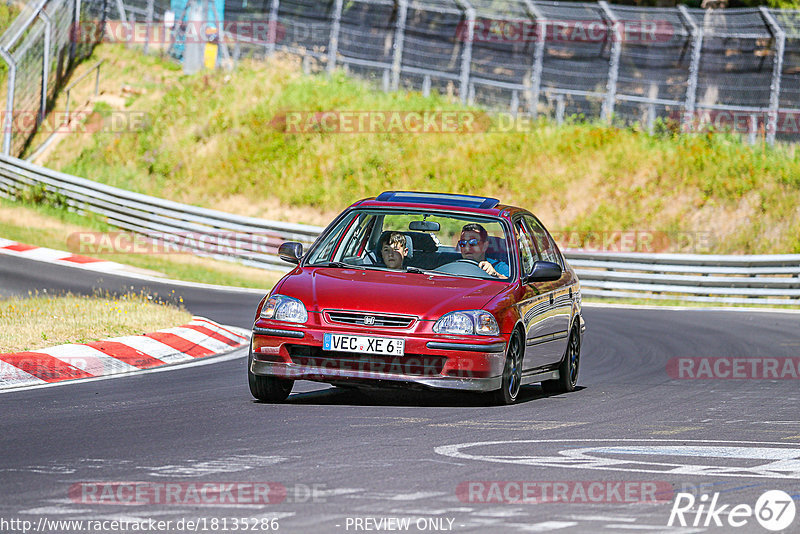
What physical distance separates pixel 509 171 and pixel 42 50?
13.3m

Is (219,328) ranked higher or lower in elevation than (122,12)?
lower

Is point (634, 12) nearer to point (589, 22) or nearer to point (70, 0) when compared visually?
point (589, 22)

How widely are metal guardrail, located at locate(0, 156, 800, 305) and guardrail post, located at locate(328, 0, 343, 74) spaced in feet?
24.9

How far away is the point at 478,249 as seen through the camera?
32.9 feet

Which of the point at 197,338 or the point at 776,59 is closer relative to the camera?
the point at 197,338

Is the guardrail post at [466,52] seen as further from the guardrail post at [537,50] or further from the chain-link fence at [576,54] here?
the guardrail post at [537,50]

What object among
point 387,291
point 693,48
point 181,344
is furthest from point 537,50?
point 387,291

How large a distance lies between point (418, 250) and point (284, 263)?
15.4 metres

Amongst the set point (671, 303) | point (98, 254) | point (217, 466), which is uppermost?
point (217, 466)

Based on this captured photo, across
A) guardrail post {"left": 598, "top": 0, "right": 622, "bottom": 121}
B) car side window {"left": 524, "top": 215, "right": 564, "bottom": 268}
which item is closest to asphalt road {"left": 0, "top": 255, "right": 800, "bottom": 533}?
car side window {"left": 524, "top": 215, "right": 564, "bottom": 268}

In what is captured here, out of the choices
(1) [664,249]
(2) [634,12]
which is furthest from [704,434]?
(2) [634,12]

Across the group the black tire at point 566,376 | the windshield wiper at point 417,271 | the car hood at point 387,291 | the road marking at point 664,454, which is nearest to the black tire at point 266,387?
the car hood at point 387,291

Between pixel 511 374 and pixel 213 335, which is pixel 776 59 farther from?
pixel 511 374

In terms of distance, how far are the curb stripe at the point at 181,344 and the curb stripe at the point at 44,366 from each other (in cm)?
182
